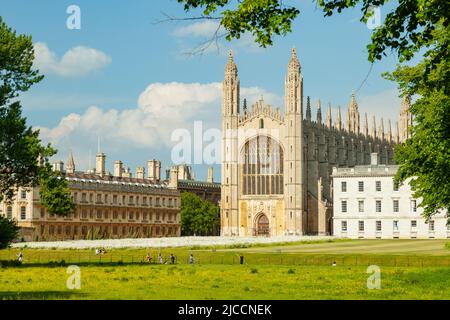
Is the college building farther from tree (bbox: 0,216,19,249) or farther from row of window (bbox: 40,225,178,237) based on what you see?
tree (bbox: 0,216,19,249)

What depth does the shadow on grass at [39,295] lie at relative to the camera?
1007 inches

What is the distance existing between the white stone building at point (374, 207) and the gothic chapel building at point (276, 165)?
863cm

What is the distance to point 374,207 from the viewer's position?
112m

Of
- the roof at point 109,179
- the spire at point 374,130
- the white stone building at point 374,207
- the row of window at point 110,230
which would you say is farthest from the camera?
the spire at point 374,130

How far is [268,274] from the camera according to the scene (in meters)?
40.2

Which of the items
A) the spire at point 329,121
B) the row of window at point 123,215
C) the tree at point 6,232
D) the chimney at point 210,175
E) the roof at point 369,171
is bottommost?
the tree at point 6,232

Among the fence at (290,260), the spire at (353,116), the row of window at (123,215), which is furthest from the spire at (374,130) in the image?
the fence at (290,260)

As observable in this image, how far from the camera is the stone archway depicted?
126125 millimetres

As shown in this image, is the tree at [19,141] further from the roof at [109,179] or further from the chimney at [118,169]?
the chimney at [118,169]

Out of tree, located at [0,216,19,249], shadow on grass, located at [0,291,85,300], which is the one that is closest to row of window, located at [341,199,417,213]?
tree, located at [0,216,19,249]

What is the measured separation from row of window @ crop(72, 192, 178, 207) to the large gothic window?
14929mm

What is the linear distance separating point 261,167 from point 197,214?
56.1 ft

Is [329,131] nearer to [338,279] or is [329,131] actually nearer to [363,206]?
[363,206]
